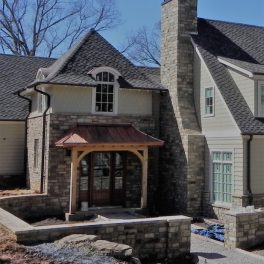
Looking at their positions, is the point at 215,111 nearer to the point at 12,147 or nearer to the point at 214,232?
the point at 214,232

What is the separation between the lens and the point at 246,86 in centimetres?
1677

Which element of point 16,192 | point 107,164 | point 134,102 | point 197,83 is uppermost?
point 197,83

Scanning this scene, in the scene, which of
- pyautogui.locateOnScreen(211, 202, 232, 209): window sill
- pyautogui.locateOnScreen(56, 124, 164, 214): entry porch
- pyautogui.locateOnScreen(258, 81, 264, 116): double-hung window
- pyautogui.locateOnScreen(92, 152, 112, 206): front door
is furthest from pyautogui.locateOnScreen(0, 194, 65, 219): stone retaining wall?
pyautogui.locateOnScreen(258, 81, 264, 116): double-hung window

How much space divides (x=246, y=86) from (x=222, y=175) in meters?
A: 3.47

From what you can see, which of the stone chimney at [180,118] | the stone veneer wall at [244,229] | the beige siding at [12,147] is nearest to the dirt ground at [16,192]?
the beige siding at [12,147]

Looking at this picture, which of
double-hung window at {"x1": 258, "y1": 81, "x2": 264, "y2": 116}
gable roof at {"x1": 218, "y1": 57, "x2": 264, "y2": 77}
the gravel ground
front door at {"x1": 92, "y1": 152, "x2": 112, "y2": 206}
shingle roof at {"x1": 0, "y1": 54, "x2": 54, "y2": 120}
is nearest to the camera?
the gravel ground

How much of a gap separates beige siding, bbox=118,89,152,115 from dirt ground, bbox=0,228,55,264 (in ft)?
31.8

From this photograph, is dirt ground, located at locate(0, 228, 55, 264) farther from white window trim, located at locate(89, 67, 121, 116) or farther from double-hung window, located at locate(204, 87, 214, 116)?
double-hung window, located at locate(204, 87, 214, 116)

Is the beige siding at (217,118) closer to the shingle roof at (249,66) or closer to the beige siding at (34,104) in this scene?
the shingle roof at (249,66)

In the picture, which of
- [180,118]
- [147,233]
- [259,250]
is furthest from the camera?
[180,118]

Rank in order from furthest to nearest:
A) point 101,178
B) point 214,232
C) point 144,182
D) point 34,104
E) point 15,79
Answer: point 15,79 → point 34,104 → point 101,178 → point 144,182 → point 214,232

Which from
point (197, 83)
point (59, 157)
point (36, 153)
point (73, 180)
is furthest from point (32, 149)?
point (197, 83)

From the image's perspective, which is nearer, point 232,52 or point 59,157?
point 59,157

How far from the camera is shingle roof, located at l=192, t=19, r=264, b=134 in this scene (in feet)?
53.1
